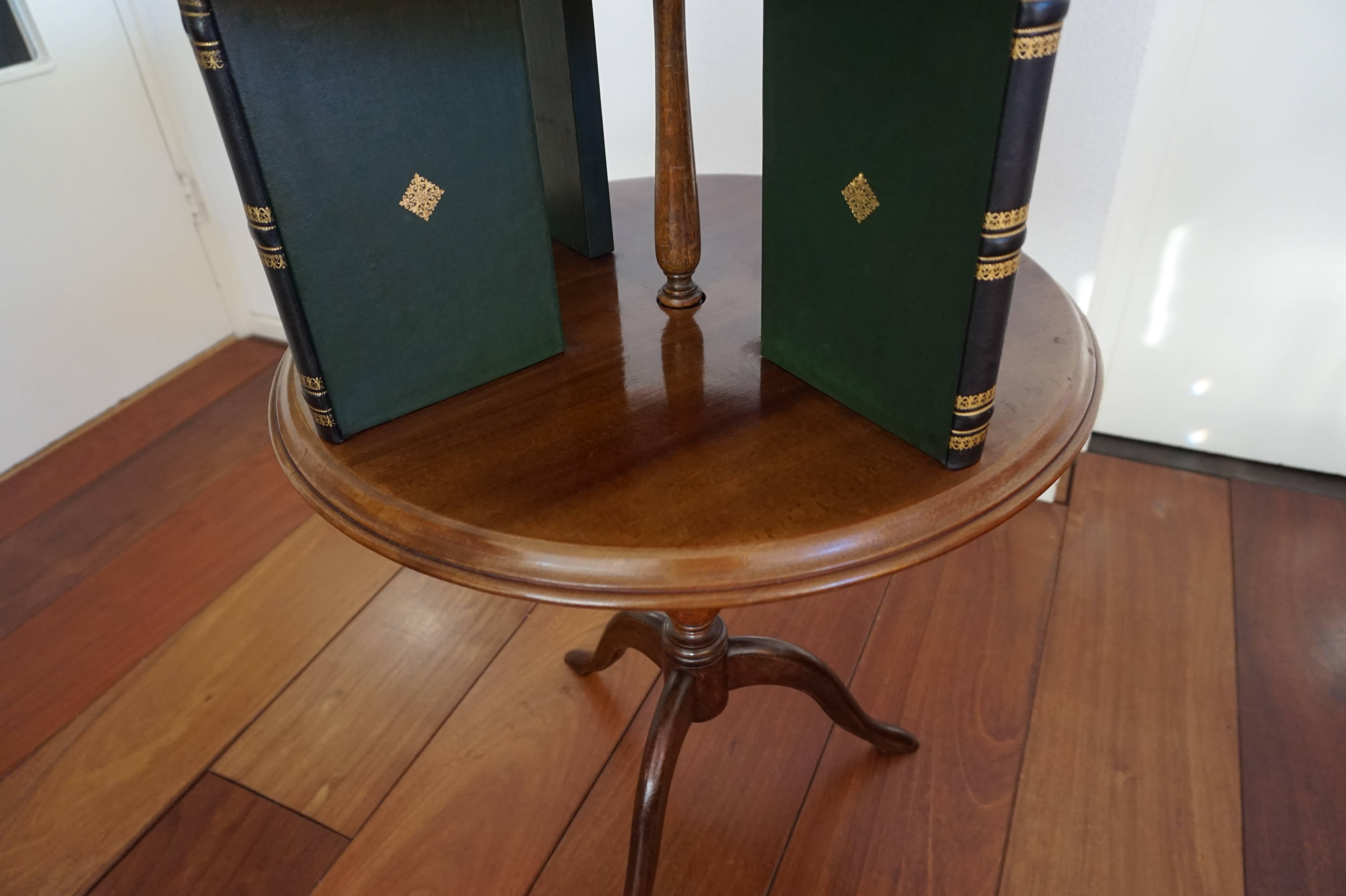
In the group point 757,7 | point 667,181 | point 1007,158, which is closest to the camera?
point 1007,158

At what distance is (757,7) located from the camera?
4.07 ft

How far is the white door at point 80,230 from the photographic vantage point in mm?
1688

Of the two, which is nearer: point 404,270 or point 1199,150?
point 404,270

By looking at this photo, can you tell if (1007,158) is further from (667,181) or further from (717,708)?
(717,708)

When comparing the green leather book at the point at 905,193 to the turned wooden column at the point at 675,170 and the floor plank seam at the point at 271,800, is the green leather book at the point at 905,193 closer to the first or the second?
the turned wooden column at the point at 675,170

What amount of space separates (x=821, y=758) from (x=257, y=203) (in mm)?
930

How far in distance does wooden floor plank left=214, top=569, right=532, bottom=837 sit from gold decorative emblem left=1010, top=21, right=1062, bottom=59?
2.73 feet

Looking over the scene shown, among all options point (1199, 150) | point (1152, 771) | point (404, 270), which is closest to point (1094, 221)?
point (1199, 150)

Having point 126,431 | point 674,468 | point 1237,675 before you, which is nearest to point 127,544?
point 126,431

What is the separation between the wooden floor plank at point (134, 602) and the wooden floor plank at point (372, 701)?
28cm

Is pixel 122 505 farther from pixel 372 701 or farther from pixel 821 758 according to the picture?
pixel 821 758

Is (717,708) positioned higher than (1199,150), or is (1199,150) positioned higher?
(1199,150)

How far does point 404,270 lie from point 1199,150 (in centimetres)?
120

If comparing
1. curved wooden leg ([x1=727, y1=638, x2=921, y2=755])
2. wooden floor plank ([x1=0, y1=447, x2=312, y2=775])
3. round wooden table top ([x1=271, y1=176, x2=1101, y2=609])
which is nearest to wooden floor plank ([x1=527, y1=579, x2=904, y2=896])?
curved wooden leg ([x1=727, y1=638, x2=921, y2=755])
